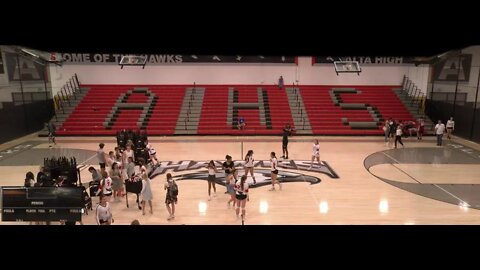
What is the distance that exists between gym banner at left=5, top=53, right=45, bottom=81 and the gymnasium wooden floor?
3.71m

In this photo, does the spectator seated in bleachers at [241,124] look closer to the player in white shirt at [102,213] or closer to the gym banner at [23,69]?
the gym banner at [23,69]

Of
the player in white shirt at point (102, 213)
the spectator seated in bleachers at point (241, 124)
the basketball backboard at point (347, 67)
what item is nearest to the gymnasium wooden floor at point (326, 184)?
the player in white shirt at point (102, 213)

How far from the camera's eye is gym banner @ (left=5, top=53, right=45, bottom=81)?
19578 millimetres

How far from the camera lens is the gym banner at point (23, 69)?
1958 cm

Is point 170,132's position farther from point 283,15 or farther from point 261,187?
point 283,15

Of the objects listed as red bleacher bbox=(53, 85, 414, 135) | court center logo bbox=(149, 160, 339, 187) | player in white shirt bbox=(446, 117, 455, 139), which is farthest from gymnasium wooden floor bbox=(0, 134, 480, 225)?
red bleacher bbox=(53, 85, 414, 135)

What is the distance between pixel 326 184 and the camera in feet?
39.4

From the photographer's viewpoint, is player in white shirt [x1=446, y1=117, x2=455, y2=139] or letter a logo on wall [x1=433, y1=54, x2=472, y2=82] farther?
letter a logo on wall [x1=433, y1=54, x2=472, y2=82]

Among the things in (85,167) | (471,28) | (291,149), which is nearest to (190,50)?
(471,28)

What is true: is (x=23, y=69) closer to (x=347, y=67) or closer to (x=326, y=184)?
(x=326, y=184)

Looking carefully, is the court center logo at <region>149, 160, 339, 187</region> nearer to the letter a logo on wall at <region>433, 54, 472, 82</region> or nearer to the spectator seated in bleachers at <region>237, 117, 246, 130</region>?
the spectator seated in bleachers at <region>237, 117, 246, 130</region>

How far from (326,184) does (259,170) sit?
2.78 meters

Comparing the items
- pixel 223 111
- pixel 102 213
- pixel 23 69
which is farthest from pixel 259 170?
pixel 23 69
